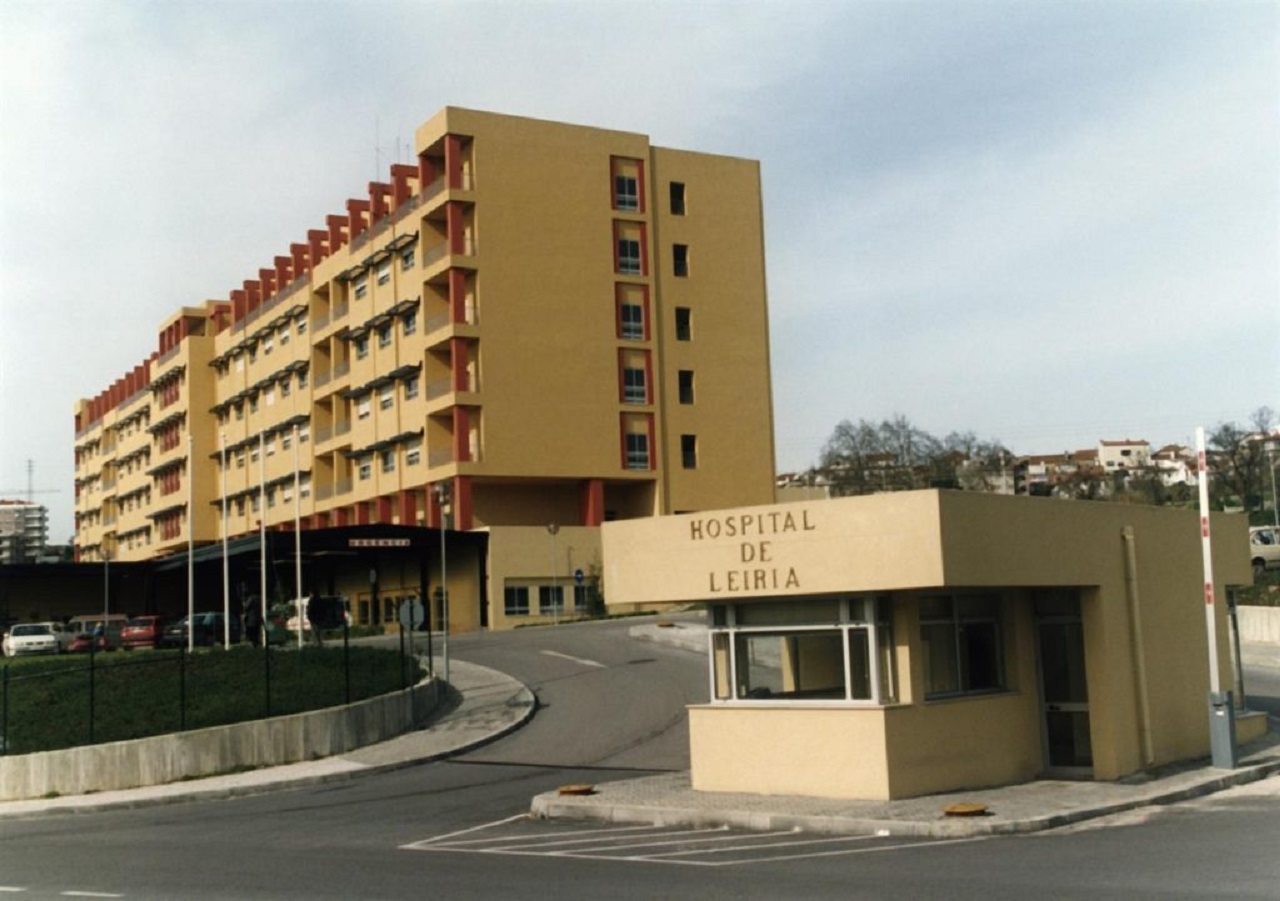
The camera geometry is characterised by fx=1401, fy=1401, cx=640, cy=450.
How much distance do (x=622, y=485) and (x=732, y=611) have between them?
53612 millimetres

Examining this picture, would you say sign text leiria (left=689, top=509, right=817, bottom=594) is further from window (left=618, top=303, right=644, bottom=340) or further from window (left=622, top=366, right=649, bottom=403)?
window (left=618, top=303, right=644, bottom=340)

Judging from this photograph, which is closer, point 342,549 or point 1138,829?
point 1138,829

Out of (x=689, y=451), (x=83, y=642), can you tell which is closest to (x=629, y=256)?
(x=689, y=451)

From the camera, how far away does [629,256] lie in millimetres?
72312

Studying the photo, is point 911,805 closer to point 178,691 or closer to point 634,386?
point 178,691

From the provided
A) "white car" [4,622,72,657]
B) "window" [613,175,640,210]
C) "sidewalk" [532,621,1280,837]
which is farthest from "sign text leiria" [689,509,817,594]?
"window" [613,175,640,210]

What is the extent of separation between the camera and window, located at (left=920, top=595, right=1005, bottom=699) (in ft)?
63.4

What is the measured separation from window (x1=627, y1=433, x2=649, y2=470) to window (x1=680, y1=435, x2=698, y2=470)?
93.5 inches

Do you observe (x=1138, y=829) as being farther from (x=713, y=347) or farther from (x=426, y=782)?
(x=713, y=347)

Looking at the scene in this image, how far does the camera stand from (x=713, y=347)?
74875mm

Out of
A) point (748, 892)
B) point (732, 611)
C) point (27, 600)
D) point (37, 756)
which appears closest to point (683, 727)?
point (732, 611)

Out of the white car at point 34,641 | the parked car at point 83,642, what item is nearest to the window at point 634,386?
the parked car at point 83,642

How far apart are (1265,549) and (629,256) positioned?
33290mm

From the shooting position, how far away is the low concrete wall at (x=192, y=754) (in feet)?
80.3
